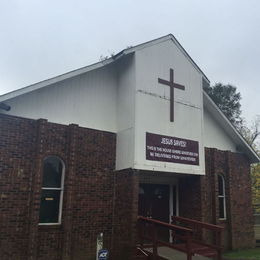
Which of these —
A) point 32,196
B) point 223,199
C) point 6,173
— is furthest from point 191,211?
point 6,173

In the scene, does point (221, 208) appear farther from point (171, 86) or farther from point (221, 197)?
point (171, 86)

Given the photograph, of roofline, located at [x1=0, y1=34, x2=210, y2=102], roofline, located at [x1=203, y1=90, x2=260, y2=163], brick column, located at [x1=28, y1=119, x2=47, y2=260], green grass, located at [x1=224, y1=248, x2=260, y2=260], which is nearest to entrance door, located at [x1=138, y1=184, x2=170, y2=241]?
green grass, located at [x1=224, y1=248, x2=260, y2=260]

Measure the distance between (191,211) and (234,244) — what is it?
2.98 m

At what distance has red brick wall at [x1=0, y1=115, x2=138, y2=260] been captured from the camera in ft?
30.3

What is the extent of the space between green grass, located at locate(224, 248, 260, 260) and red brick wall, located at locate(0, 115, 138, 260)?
454 centimetres

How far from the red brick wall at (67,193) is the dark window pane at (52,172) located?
0.80ft

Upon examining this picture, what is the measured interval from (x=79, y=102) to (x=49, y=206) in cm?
350

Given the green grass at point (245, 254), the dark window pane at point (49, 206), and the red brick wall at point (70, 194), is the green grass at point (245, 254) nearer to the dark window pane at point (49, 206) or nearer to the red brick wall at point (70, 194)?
the red brick wall at point (70, 194)

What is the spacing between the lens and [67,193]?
33.0 ft

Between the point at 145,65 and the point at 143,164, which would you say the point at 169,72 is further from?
the point at 143,164

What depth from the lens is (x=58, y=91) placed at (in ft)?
35.6

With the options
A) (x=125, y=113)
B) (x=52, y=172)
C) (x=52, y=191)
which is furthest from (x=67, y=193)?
(x=125, y=113)

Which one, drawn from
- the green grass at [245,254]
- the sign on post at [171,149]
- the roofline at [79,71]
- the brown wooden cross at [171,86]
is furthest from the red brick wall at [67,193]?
the green grass at [245,254]

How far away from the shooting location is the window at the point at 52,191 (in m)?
9.91
